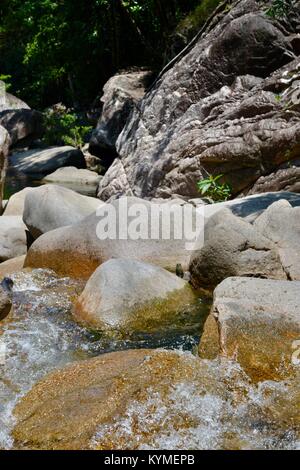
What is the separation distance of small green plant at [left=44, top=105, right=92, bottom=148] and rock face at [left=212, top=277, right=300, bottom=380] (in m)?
16.1

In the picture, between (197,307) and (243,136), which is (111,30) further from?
(197,307)

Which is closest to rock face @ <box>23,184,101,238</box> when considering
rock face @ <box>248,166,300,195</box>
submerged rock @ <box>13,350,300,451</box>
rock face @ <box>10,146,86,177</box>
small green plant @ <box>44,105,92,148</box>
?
rock face @ <box>248,166,300,195</box>

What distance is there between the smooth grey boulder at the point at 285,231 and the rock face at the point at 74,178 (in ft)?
29.7

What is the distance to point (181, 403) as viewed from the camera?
3.61m

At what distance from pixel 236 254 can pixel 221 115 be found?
15.5ft

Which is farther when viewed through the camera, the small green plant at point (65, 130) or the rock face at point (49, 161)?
the small green plant at point (65, 130)

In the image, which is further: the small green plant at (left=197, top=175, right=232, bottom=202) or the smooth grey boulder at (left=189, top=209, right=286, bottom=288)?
the small green plant at (left=197, top=175, right=232, bottom=202)

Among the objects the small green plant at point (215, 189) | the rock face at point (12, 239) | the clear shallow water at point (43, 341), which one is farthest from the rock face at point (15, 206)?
the clear shallow water at point (43, 341)

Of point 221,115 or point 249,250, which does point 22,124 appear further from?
point 249,250

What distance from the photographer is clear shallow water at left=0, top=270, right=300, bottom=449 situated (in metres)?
3.31

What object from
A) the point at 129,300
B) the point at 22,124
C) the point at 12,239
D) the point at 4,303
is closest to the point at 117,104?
the point at 12,239

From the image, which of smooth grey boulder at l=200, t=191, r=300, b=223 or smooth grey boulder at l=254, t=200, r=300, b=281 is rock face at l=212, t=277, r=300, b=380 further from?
smooth grey boulder at l=200, t=191, r=300, b=223

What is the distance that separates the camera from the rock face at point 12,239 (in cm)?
805

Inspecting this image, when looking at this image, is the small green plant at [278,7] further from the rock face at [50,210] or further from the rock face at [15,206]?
the rock face at [15,206]
